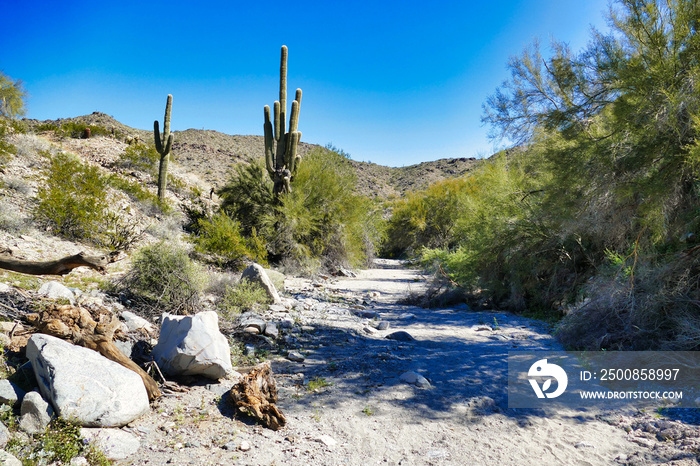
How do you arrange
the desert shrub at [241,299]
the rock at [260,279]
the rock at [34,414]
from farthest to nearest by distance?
the rock at [260,279] < the desert shrub at [241,299] < the rock at [34,414]

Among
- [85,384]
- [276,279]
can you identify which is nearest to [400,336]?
[276,279]

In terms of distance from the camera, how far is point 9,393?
2689 mm

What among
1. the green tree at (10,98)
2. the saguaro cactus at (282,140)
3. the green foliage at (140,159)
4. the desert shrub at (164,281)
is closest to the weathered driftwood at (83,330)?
the desert shrub at (164,281)

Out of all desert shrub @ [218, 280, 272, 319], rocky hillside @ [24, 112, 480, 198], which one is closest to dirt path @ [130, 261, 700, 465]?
desert shrub @ [218, 280, 272, 319]

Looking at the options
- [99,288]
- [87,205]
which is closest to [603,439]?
[99,288]

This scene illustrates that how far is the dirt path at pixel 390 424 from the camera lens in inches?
112

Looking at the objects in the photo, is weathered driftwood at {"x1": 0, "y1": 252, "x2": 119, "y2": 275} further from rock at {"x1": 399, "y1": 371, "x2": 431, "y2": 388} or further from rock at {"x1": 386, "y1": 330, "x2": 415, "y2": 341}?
rock at {"x1": 386, "y1": 330, "x2": 415, "y2": 341}

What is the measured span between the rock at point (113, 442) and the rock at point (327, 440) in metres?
1.31

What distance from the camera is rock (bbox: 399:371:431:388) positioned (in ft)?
13.8

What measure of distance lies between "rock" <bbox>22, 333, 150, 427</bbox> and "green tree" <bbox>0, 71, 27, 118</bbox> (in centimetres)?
3150

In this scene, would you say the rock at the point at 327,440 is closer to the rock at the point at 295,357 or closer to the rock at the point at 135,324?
the rock at the point at 295,357

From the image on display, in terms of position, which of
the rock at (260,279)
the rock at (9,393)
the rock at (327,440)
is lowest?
the rock at (327,440)

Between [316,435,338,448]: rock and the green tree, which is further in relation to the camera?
the green tree

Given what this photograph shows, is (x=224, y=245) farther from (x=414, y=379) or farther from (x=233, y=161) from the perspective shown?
(x=233, y=161)
